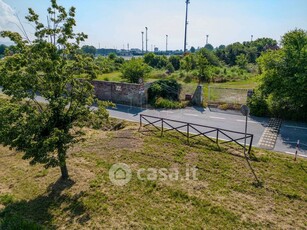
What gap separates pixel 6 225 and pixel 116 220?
3.21 m

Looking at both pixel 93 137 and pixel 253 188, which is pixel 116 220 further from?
pixel 93 137

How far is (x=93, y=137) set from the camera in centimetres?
1248

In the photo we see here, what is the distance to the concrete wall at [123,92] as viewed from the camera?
704 inches

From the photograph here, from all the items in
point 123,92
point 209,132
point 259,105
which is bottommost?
point 209,132

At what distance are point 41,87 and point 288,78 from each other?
13.6 meters

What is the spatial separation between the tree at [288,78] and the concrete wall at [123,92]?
873 centimetres

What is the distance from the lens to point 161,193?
7.82 meters

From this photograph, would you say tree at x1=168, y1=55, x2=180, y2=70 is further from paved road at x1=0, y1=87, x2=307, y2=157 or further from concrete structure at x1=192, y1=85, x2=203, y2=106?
paved road at x1=0, y1=87, x2=307, y2=157

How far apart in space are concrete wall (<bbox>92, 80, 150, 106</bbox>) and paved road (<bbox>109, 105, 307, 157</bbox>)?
0.75m

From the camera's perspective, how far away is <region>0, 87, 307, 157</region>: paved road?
11.5 m

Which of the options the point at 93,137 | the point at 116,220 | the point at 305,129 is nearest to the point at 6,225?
the point at 116,220

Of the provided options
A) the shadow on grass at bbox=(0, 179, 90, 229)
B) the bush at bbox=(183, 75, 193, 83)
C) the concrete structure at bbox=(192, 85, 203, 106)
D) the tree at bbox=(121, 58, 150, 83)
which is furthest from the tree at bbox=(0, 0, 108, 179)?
the bush at bbox=(183, 75, 193, 83)

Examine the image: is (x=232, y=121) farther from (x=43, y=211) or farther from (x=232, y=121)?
(x=43, y=211)

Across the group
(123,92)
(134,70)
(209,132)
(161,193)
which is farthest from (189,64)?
(161,193)
